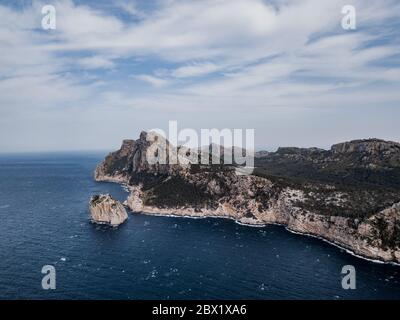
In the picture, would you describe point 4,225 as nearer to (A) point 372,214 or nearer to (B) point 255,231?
(B) point 255,231

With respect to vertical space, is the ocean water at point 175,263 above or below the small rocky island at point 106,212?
below

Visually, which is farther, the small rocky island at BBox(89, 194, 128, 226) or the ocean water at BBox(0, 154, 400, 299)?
the small rocky island at BBox(89, 194, 128, 226)

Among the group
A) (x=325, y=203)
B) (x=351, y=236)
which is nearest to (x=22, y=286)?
(x=351, y=236)

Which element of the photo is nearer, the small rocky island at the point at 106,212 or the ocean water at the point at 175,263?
the ocean water at the point at 175,263
